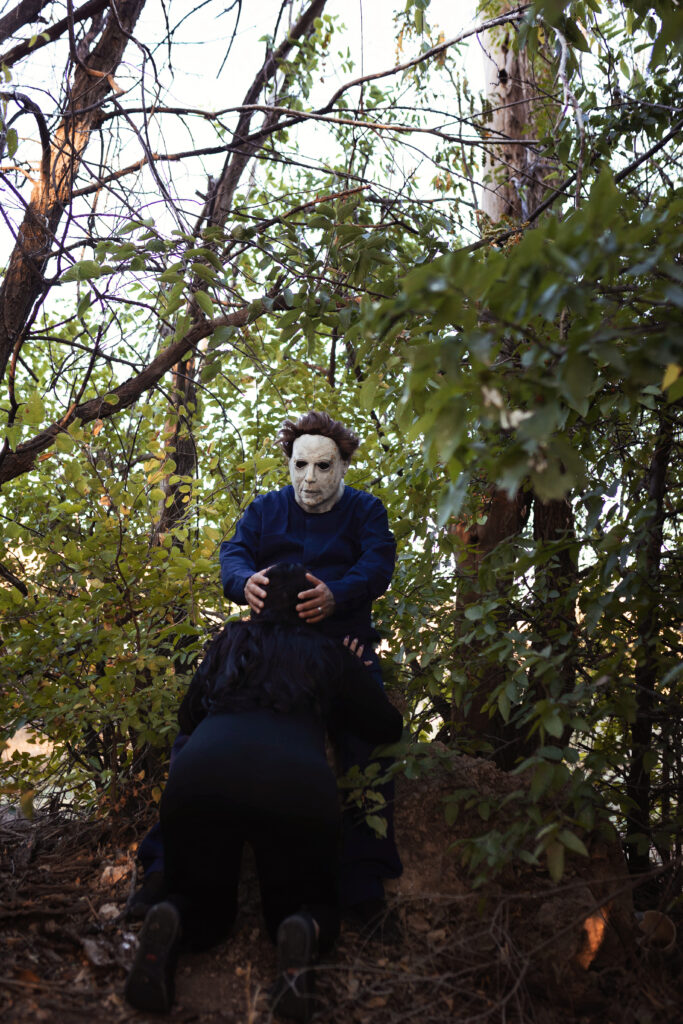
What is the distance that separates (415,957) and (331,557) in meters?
1.27

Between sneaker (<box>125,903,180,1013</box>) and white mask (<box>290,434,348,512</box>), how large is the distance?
139 centimetres

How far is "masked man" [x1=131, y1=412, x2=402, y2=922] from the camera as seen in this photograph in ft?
8.27

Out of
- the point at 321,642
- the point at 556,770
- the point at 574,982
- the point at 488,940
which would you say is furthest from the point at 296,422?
the point at 574,982

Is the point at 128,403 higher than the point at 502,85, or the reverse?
the point at 502,85

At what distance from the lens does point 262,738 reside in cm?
222

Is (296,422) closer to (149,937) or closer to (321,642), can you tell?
(321,642)

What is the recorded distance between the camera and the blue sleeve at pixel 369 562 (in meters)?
2.62

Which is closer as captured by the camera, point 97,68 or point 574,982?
point 574,982

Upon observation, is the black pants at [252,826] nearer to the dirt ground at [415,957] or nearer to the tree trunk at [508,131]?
the dirt ground at [415,957]

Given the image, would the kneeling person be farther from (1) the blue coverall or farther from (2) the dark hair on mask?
(2) the dark hair on mask

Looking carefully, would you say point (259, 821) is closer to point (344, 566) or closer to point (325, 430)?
point (344, 566)

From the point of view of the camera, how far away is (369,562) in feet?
8.96

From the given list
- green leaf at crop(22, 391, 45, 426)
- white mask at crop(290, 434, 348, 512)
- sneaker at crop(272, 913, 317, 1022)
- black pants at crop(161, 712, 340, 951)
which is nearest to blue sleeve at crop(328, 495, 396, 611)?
white mask at crop(290, 434, 348, 512)

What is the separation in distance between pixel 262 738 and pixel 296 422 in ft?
4.17
